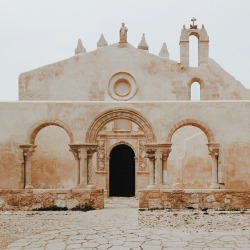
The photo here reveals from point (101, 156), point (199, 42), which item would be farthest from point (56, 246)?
point (199, 42)

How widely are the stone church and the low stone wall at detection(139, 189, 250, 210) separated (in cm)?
276

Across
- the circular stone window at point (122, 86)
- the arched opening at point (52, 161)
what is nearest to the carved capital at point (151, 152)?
the arched opening at point (52, 161)

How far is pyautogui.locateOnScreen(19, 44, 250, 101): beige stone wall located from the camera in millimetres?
19594

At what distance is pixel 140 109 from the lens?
47.9ft

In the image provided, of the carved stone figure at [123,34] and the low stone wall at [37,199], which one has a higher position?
the carved stone figure at [123,34]

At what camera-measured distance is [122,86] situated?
20.0 metres

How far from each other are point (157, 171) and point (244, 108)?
11.5 feet

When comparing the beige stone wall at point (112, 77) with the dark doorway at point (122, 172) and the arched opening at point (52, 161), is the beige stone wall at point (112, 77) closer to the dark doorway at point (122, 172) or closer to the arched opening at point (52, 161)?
the arched opening at point (52, 161)

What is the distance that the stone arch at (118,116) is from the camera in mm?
14484

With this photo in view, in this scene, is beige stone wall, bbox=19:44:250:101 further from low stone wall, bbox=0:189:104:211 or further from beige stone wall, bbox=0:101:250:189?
low stone wall, bbox=0:189:104:211

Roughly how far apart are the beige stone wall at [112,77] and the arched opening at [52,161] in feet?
6.33

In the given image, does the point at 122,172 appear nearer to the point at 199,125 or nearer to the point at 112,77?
the point at 112,77

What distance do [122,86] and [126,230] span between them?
1238 centimetres

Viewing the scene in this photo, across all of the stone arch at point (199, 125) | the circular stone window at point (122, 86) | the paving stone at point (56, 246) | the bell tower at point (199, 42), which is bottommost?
the paving stone at point (56, 246)
